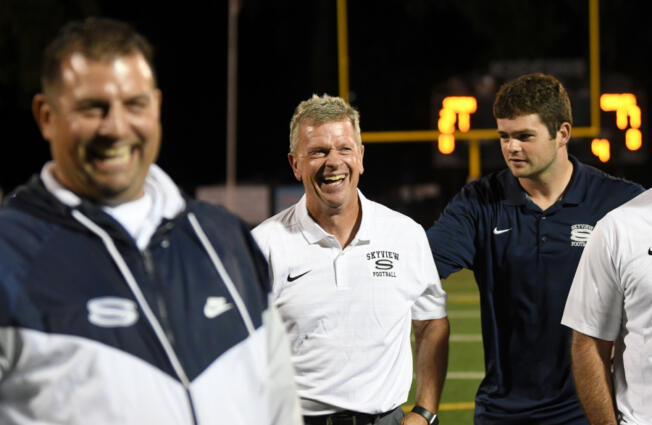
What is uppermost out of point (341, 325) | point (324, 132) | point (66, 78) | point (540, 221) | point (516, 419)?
point (66, 78)

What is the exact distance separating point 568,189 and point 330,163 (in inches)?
37.0

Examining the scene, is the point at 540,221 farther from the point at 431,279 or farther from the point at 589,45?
the point at 589,45

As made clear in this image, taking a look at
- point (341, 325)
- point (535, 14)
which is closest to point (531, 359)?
point (341, 325)

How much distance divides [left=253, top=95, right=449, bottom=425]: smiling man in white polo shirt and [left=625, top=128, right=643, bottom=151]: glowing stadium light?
12604 mm

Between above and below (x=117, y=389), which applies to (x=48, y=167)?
above

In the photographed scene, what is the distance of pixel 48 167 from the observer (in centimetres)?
186

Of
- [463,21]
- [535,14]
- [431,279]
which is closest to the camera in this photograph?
[431,279]

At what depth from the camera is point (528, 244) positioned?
12.4 feet

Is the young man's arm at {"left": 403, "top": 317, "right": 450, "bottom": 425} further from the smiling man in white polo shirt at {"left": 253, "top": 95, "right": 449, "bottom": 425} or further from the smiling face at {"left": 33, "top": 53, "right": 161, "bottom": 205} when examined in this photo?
the smiling face at {"left": 33, "top": 53, "right": 161, "bottom": 205}

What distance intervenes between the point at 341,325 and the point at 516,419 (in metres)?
0.80

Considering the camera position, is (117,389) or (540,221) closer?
(117,389)

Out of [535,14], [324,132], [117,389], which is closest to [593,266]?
[324,132]

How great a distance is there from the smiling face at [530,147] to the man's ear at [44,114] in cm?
229

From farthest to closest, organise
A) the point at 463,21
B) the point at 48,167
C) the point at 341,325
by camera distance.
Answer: the point at 463,21, the point at 341,325, the point at 48,167
